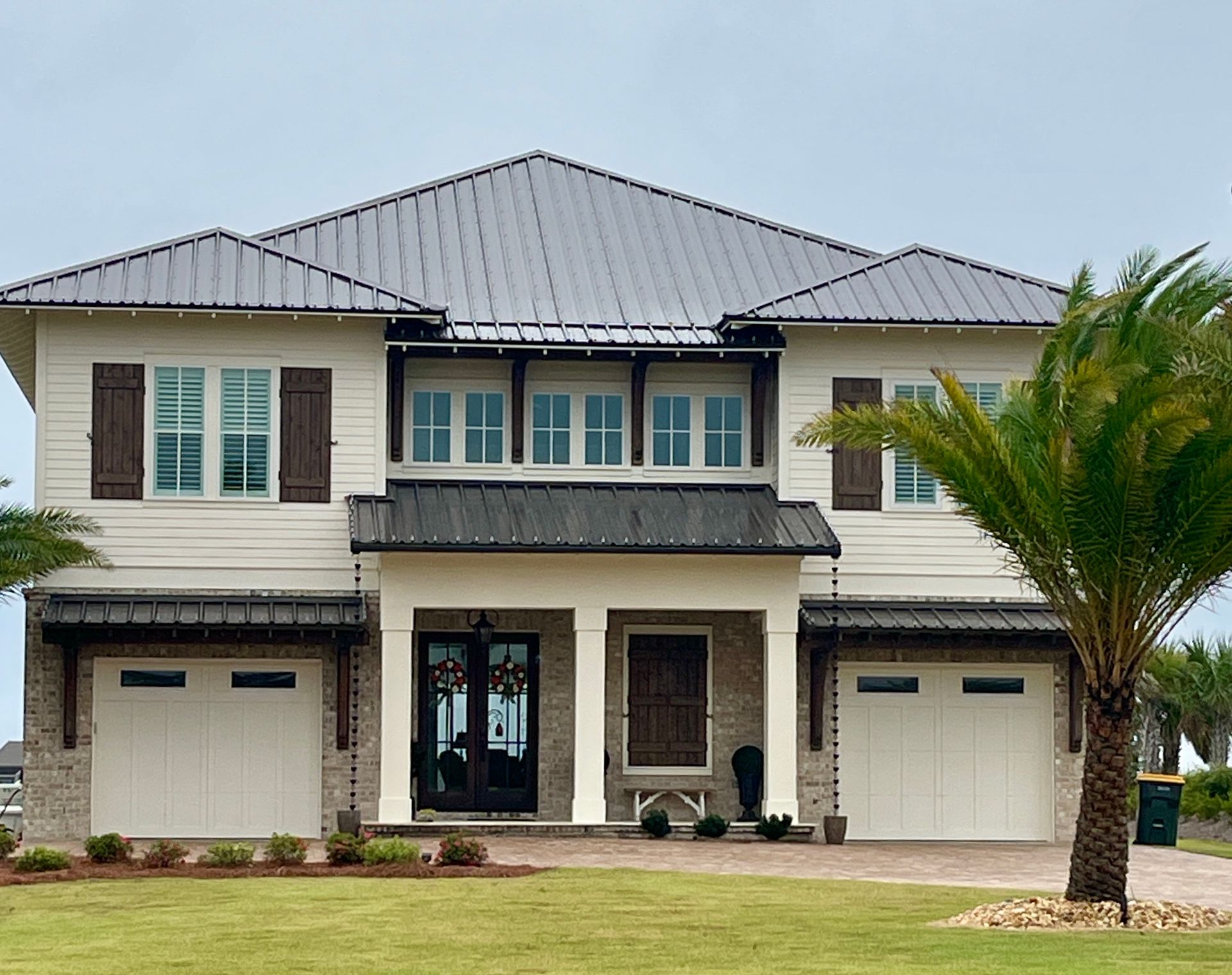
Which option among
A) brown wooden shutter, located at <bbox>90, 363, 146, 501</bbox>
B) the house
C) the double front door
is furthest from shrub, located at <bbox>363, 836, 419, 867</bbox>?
brown wooden shutter, located at <bbox>90, 363, 146, 501</bbox>

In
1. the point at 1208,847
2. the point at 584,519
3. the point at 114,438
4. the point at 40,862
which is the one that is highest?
the point at 114,438

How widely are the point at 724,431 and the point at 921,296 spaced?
315 centimetres

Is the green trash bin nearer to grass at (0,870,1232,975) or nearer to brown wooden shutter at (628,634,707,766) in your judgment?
brown wooden shutter at (628,634,707,766)

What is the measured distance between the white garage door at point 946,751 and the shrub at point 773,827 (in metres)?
1.82

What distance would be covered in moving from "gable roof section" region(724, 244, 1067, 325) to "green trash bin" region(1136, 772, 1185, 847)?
622 cm

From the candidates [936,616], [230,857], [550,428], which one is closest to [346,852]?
[230,857]

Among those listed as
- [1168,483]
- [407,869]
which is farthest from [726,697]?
[1168,483]

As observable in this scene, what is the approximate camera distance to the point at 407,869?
2055 centimetres

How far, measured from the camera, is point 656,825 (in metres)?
25.5

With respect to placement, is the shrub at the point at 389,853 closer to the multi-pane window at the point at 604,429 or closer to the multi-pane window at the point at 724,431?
the multi-pane window at the point at 604,429

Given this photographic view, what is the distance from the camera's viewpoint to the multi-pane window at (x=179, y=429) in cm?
2627

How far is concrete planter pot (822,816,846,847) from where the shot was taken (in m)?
26.0

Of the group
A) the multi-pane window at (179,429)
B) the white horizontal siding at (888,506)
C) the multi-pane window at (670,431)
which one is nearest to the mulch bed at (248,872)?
the multi-pane window at (179,429)

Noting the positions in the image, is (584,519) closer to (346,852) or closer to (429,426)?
(429,426)
